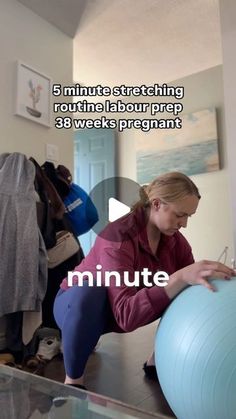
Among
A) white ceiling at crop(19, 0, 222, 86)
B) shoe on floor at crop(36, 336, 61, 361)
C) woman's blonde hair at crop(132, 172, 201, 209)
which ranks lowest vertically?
shoe on floor at crop(36, 336, 61, 361)

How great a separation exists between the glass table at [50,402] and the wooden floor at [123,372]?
24 centimetres

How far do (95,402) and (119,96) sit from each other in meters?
2.40

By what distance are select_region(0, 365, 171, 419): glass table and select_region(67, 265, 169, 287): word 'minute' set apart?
0.26m

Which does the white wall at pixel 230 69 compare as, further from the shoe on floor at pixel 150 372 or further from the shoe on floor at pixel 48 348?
the shoe on floor at pixel 48 348

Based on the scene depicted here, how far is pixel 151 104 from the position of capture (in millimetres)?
2717

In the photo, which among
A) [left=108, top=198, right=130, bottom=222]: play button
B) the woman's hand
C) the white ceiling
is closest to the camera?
the woman's hand

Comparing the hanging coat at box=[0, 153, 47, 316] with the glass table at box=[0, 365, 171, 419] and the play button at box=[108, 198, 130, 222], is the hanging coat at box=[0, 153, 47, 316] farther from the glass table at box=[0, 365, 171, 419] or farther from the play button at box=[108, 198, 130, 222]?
the glass table at box=[0, 365, 171, 419]

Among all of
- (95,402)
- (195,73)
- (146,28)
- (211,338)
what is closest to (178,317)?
(211,338)

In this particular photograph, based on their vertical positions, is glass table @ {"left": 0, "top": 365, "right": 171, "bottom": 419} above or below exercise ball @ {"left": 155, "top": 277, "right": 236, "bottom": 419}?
below

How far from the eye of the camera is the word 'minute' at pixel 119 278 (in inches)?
35.7

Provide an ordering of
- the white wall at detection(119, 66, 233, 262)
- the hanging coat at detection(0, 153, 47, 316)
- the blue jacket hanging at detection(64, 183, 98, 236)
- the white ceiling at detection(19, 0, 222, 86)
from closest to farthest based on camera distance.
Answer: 1. the hanging coat at detection(0, 153, 47, 316)
2. the blue jacket hanging at detection(64, 183, 98, 236)
3. the white ceiling at detection(19, 0, 222, 86)
4. the white wall at detection(119, 66, 233, 262)

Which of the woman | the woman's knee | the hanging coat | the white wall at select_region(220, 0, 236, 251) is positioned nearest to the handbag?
the hanging coat

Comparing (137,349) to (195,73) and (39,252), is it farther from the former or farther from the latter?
(195,73)

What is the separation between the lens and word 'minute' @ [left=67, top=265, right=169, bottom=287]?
91 cm
